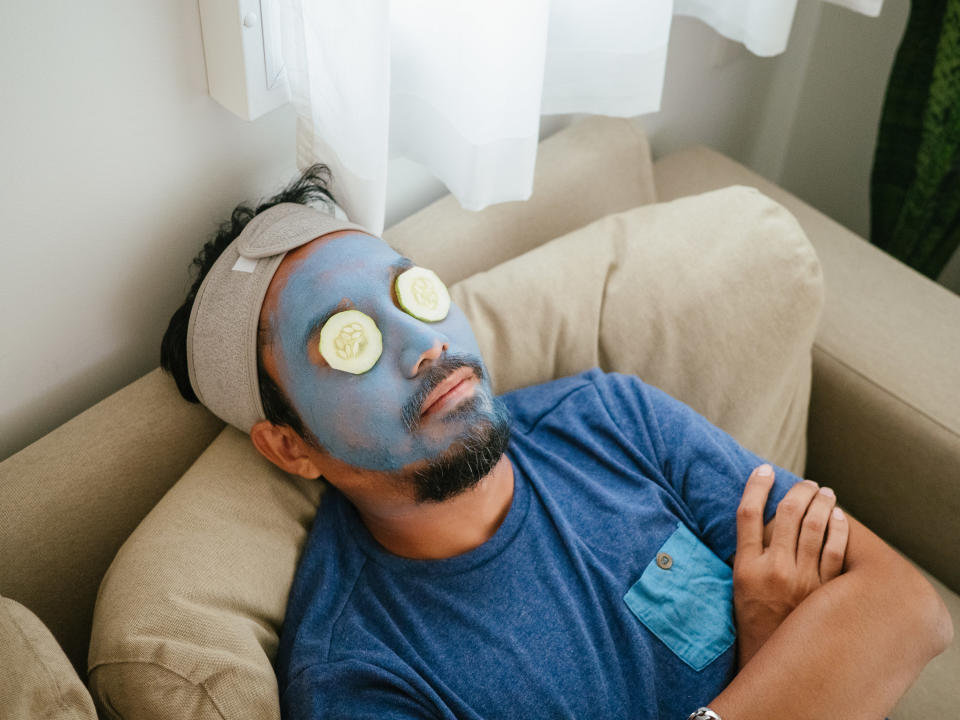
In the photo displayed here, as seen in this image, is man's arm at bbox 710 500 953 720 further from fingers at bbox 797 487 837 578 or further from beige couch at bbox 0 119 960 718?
beige couch at bbox 0 119 960 718

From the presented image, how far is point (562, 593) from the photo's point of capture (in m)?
1.10

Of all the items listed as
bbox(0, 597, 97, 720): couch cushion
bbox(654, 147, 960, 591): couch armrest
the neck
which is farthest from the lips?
bbox(654, 147, 960, 591): couch armrest

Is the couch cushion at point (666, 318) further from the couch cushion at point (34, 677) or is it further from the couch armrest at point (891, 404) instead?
the couch cushion at point (34, 677)

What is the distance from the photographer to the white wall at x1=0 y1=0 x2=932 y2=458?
974mm

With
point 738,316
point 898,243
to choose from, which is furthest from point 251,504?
point 898,243

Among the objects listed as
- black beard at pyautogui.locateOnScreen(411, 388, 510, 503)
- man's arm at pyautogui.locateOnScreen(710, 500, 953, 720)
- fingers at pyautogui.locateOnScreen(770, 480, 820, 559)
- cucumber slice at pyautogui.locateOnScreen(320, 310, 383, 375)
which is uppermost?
cucumber slice at pyautogui.locateOnScreen(320, 310, 383, 375)

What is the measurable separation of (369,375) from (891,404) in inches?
38.4

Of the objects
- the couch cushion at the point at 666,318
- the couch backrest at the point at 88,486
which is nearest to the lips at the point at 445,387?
the couch cushion at the point at 666,318

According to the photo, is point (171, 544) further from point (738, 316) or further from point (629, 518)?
point (738, 316)

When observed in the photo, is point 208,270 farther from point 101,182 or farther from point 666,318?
point 666,318

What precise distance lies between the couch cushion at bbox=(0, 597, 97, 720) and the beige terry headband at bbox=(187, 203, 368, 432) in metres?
0.35

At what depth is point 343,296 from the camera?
1021 mm

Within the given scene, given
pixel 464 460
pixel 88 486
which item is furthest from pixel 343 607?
pixel 88 486

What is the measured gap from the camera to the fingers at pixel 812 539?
110 centimetres
